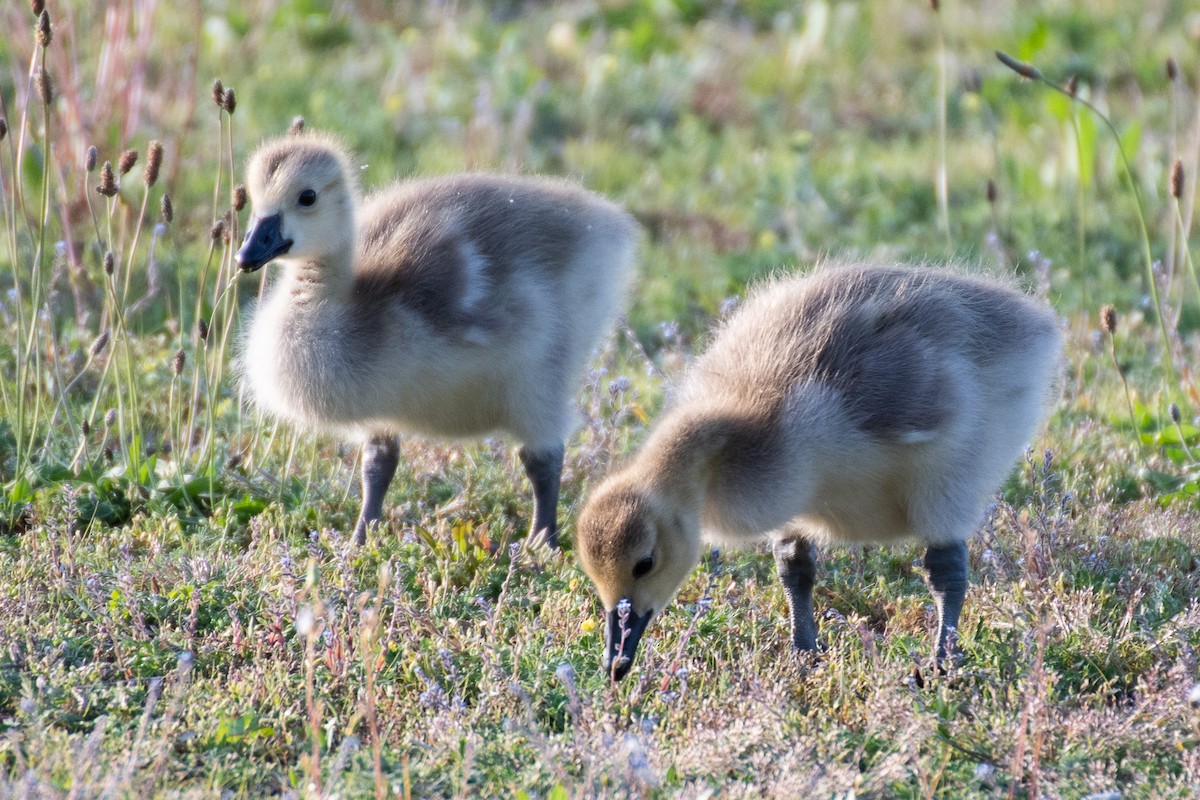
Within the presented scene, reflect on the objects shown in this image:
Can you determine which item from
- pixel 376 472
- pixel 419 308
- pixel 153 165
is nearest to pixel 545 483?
pixel 376 472

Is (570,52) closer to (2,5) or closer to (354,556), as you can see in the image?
(2,5)

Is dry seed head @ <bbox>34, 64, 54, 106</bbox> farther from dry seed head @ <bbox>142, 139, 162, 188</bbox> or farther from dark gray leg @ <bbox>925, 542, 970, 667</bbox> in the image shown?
dark gray leg @ <bbox>925, 542, 970, 667</bbox>

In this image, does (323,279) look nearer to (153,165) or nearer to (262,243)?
(262,243)

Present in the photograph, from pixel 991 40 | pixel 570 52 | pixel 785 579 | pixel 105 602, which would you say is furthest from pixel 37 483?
pixel 991 40

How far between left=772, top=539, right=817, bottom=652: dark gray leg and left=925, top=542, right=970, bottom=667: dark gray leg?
0.33 meters

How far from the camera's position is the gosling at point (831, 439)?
3.60 metres

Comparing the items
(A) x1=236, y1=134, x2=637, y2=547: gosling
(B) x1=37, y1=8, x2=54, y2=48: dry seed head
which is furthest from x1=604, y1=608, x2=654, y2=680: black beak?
(B) x1=37, y1=8, x2=54, y2=48: dry seed head

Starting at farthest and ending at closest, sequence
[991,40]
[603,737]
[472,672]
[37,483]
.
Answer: [991,40] → [37,483] → [472,672] → [603,737]

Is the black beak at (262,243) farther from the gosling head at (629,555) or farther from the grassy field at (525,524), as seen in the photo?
the gosling head at (629,555)

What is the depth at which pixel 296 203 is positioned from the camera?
175 inches

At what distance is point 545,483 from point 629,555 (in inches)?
58.2

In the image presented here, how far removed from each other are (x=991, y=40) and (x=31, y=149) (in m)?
6.99

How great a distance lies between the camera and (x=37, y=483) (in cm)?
493

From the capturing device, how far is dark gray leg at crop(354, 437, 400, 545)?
16.0 ft
